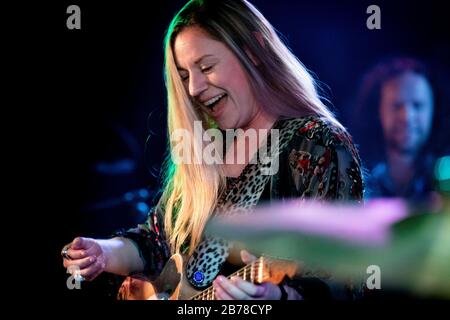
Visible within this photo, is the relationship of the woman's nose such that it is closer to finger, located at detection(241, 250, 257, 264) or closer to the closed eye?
the closed eye

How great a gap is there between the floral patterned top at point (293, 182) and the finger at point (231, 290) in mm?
145

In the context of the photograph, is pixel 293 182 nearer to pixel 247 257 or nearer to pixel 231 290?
pixel 247 257

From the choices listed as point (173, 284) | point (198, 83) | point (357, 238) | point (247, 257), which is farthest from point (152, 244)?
point (357, 238)

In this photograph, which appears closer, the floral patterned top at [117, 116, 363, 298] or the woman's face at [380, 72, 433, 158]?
the floral patterned top at [117, 116, 363, 298]

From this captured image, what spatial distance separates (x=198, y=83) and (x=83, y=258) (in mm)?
622

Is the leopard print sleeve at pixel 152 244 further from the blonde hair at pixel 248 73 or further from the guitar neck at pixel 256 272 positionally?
the guitar neck at pixel 256 272

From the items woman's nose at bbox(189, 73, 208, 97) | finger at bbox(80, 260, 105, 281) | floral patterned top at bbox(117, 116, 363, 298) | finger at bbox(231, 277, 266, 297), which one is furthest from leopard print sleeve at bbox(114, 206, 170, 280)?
finger at bbox(231, 277, 266, 297)

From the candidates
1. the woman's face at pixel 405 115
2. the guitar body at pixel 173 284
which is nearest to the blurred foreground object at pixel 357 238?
the guitar body at pixel 173 284

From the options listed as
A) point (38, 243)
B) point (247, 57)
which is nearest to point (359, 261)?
point (247, 57)

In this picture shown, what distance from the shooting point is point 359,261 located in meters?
1.98

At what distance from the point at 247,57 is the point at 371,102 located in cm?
65

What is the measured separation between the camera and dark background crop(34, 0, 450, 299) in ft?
6.99

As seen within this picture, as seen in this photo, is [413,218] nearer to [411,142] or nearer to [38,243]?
[411,142]
